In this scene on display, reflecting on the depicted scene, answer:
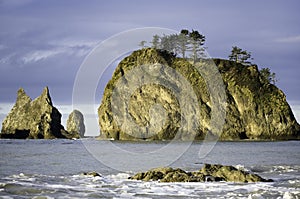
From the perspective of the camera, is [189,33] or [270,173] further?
[189,33]

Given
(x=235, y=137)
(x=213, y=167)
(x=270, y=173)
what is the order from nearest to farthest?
(x=213, y=167) → (x=270, y=173) → (x=235, y=137)

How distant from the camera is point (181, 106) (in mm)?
96750

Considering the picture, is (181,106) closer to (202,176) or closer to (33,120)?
(33,120)

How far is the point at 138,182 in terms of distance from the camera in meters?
24.8

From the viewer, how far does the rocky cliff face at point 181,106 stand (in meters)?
95.1

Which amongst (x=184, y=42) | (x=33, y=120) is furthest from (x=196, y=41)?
(x=33, y=120)

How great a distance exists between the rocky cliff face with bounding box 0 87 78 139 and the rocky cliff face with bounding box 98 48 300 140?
41.2m

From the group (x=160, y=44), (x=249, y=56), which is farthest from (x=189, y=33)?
(x=249, y=56)

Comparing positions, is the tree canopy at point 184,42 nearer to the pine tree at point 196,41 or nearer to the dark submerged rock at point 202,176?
the pine tree at point 196,41

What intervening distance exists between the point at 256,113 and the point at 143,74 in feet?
86.3

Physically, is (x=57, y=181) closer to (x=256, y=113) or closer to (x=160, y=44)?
(x=256, y=113)

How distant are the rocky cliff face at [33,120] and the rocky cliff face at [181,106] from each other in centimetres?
4119

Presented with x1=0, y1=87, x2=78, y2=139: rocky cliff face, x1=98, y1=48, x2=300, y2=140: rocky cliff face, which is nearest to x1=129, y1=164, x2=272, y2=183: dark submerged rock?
x1=98, y1=48, x2=300, y2=140: rocky cliff face

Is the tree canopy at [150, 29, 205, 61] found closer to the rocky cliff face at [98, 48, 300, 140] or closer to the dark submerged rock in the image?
the rocky cliff face at [98, 48, 300, 140]
